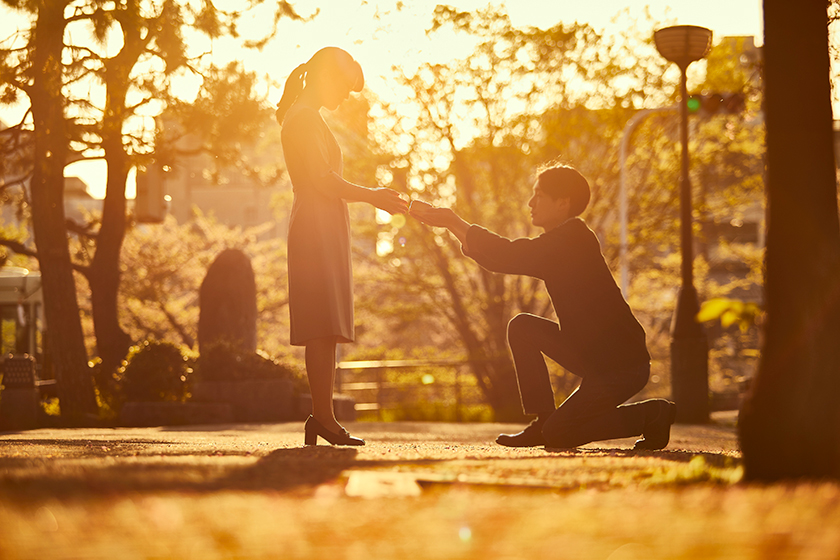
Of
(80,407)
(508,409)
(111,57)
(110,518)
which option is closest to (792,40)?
(110,518)

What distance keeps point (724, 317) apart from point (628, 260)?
1868cm

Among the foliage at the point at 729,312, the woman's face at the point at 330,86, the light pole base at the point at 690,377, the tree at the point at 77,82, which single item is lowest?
the light pole base at the point at 690,377

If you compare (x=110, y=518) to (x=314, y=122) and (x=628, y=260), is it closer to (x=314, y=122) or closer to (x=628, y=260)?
(x=314, y=122)

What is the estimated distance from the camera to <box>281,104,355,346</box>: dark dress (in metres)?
4.81

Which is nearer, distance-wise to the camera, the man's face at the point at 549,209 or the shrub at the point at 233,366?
the man's face at the point at 549,209

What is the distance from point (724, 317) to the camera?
87.5 inches

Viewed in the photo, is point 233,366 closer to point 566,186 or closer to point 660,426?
point 566,186

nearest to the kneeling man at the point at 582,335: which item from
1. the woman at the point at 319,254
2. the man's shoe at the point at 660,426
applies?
the man's shoe at the point at 660,426

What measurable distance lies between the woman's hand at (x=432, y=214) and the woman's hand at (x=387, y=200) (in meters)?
0.06

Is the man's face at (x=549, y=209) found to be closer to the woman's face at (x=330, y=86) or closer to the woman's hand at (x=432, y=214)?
the woman's hand at (x=432, y=214)

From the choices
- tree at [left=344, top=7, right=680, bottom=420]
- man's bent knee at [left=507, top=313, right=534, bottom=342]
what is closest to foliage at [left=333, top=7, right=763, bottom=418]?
tree at [left=344, top=7, right=680, bottom=420]

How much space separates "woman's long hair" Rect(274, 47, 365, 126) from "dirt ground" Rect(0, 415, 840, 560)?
285 centimetres

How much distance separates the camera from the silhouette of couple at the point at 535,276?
15.2ft

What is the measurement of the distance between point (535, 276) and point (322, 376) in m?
1.23
